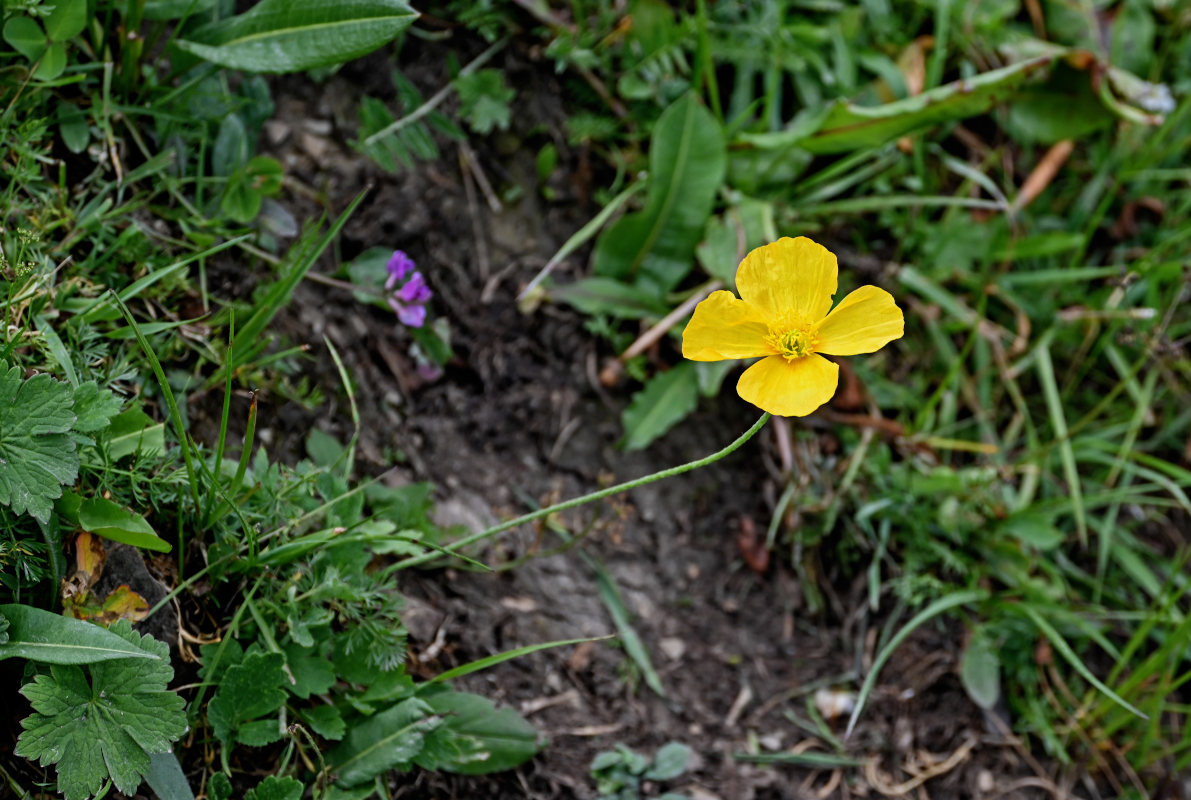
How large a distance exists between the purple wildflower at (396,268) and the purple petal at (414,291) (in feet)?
0.07

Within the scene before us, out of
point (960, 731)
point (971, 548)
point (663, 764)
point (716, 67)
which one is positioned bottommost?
point (960, 731)

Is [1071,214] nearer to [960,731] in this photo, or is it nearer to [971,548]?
[971,548]

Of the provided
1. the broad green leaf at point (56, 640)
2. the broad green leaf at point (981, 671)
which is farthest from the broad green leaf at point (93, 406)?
the broad green leaf at point (981, 671)

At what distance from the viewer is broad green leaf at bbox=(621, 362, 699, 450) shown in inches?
90.9

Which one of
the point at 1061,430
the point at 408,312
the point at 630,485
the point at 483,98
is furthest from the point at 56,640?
the point at 1061,430

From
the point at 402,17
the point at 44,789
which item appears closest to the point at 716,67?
the point at 402,17

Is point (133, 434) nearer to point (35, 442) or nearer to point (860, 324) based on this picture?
point (35, 442)

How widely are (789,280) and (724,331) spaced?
15cm

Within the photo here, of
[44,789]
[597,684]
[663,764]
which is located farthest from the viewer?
[597,684]

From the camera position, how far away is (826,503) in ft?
7.79

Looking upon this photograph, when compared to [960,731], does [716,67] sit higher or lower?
higher

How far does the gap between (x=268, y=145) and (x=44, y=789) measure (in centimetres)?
144

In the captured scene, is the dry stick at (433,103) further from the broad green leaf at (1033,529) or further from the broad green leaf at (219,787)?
the broad green leaf at (1033,529)

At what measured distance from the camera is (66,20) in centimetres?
161
